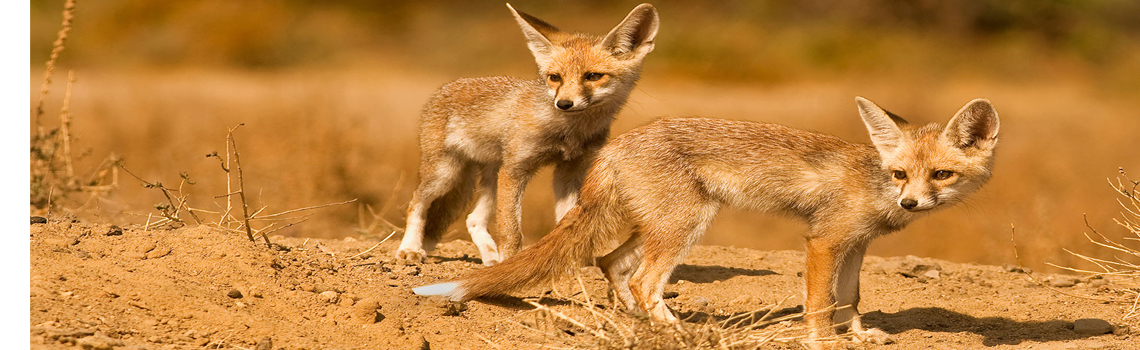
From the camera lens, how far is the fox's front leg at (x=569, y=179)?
6711mm

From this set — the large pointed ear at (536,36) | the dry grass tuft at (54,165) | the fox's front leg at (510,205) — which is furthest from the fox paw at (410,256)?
the dry grass tuft at (54,165)

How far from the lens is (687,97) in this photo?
17.4 metres

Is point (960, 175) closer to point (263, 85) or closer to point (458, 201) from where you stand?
point (458, 201)

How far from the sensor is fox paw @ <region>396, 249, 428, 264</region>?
22.2 feet

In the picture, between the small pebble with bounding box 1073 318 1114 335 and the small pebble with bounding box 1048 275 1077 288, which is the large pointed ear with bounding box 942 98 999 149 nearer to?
the small pebble with bounding box 1073 318 1114 335

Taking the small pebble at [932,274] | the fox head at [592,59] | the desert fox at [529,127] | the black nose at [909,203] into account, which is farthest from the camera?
the small pebble at [932,274]

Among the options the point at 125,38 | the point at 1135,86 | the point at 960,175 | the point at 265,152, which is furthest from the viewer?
the point at 125,38

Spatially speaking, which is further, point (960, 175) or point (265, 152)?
point (265, 152)

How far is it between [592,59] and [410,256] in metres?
1.83

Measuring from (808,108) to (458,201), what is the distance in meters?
10.2

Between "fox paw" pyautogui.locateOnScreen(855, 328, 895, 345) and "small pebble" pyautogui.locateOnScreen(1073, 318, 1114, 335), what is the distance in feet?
3.82

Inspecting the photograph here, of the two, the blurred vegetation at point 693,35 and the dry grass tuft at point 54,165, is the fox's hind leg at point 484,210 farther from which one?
the blurred vegetation at point 693,35

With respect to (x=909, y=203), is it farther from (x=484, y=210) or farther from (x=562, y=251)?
(x=484, y=210)

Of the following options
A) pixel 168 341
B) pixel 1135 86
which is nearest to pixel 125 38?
pixel 168 341
